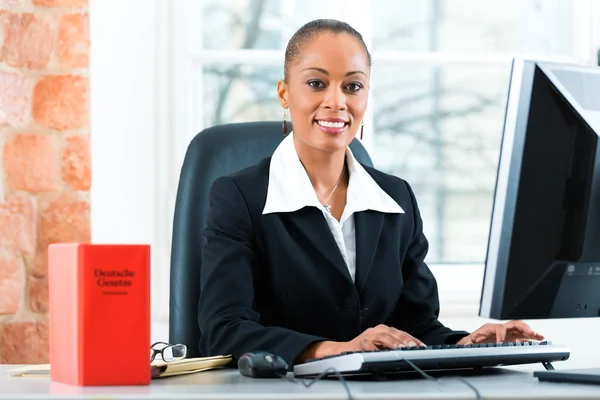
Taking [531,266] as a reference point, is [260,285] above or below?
below

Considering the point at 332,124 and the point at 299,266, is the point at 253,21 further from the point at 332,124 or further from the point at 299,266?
the point at 299,266

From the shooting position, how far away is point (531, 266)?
1.05 m

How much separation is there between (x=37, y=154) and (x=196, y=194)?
0.79 meters

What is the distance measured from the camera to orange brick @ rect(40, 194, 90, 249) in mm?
2354

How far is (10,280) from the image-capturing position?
2.33m

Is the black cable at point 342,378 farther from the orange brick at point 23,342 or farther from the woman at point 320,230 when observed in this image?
the orange brick at point 23,342

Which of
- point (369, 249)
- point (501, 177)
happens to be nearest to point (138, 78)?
point (369, 249)

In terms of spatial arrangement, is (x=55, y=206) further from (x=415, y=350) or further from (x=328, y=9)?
(x=415, y=350)

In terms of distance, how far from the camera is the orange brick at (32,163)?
7.64ft

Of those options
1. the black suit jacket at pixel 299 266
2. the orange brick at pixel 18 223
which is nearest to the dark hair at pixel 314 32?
the black suit jacket at pixel 299 266

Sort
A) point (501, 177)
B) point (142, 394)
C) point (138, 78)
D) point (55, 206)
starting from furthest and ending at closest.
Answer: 1. point (138, 78)
2. point (55, 206)
3. point (501, 177)
4. point (142, 394)

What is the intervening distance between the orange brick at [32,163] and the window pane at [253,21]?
61 centimetres

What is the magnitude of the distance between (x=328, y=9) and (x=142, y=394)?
1.98 m

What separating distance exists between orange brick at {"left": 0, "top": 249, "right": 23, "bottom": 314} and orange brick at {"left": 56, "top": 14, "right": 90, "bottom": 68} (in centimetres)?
53
